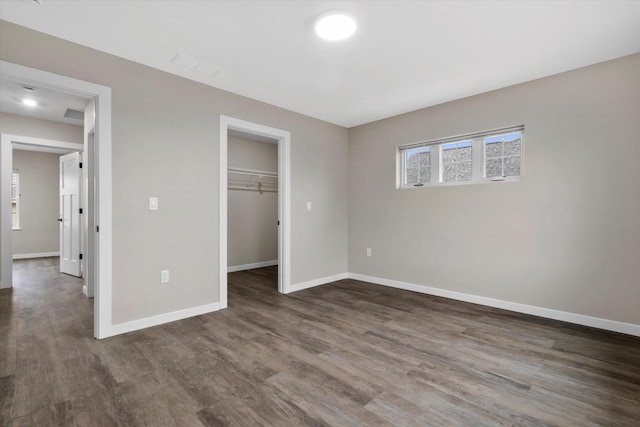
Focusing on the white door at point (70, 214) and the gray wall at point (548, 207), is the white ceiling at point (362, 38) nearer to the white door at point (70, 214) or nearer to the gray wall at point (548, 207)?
the gray wall at point (548, 207)

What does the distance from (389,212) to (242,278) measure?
2.62 m

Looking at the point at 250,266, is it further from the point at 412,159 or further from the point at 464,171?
the point at 464,171

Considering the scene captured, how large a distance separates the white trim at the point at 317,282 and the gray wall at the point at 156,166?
46.8 inches

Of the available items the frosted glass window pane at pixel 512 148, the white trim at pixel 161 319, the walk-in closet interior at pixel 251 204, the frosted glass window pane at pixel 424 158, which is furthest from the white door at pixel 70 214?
the frosted glass window pane at pixel 512 148

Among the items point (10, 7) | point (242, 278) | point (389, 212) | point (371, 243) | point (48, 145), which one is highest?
point (10, 7)

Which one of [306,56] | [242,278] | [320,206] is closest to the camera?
[306,56]

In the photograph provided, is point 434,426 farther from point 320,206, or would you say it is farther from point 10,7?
point 10,7

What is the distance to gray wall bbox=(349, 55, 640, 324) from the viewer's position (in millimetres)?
2709

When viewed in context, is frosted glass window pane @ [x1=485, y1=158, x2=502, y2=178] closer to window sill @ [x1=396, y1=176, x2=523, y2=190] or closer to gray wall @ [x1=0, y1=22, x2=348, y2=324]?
window sill @ [x1=396, y1=176, x2=523, y2=190]

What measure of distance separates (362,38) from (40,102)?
4.26m

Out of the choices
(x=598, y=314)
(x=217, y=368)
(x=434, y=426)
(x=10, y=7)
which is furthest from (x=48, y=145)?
(x=598, y=314)

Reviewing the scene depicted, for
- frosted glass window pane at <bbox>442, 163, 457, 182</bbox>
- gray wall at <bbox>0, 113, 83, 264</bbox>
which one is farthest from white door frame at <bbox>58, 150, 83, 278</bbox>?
frosted glass window pane at <bbox>442, 163, 457, 182</bbox>

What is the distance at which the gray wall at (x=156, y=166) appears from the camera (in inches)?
99.7

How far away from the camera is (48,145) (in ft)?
15.3
